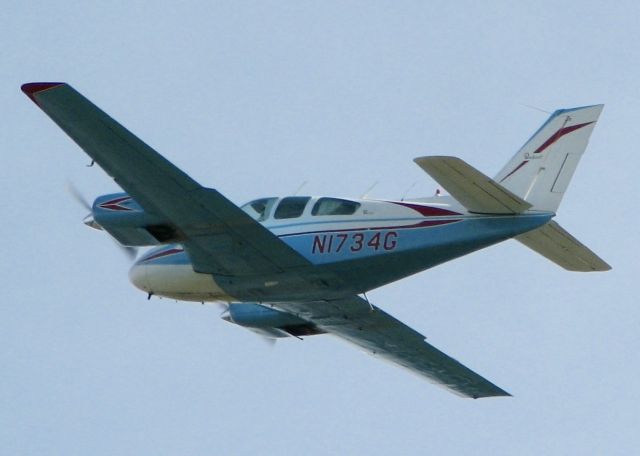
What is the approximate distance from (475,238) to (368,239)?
2.23 metres

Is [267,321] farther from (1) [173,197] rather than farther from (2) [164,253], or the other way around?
(1) [173,197]

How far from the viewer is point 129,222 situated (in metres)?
30.6

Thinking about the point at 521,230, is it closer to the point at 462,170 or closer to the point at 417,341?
the point at 462,170

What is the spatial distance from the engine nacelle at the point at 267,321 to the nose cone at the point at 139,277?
254cm

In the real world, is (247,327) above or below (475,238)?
below

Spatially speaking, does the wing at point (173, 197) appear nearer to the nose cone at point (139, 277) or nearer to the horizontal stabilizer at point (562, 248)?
the nose cone at point (139, 277)

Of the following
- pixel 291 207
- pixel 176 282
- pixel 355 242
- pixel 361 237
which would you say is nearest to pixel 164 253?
pixel 176 282

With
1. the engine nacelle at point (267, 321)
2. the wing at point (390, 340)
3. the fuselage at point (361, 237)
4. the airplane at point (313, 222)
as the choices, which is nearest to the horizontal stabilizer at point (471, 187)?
the airplane at point (313, 222)

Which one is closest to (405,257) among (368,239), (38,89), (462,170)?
(368,239)

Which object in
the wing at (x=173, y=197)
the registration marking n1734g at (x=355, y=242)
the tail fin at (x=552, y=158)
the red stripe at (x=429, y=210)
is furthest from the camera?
the registration marking n1734g at (x=355, y=242)

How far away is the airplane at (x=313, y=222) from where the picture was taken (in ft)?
93.1

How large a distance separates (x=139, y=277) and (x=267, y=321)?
3157 millimetres

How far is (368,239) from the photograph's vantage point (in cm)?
2983

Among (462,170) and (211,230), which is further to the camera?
(211,230)
